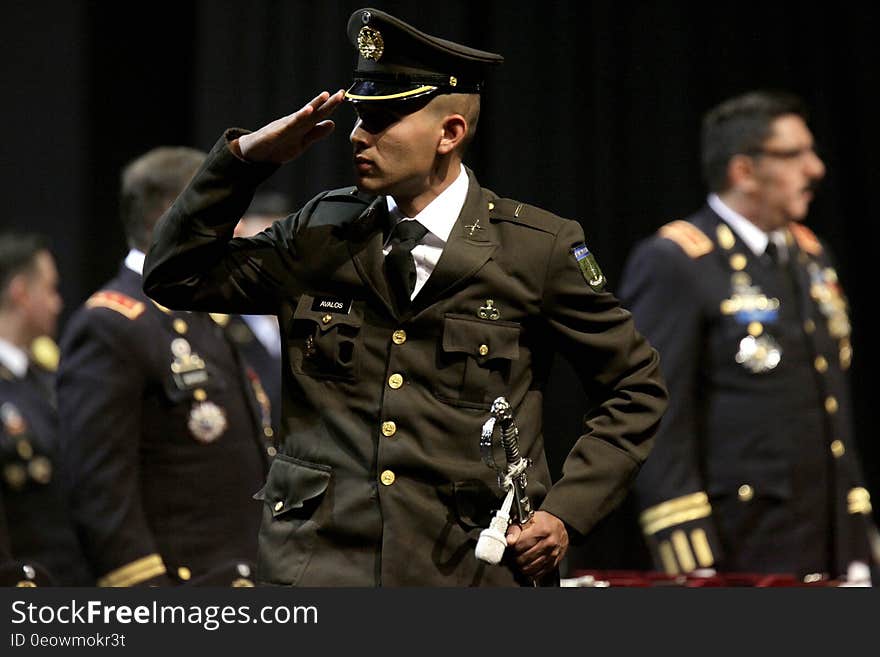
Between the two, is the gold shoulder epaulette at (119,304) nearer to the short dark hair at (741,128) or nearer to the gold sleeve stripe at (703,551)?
the gold sleeve stripe at (703,551)

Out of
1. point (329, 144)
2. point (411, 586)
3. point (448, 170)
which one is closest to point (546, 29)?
point (329, 144)

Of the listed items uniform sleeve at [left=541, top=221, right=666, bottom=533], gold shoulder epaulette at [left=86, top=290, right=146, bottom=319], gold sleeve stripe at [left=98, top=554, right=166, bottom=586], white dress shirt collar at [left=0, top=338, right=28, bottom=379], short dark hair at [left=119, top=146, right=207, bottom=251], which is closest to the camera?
uniform sleeve at [left=541, top=221, right=666, bottom=533]

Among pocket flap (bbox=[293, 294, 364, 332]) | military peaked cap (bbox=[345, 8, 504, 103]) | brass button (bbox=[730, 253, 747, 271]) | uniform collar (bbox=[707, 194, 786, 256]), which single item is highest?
military peaked cap (bbox=[345, 8, 504, 103])

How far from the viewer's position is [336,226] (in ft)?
8.70

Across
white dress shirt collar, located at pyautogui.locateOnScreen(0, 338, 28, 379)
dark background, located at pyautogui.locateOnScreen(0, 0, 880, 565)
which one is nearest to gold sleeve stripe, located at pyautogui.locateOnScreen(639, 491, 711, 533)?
dark background, located at pyautogui.locateOnScreen(0, 0, 880, 565)

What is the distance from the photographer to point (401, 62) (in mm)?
2619

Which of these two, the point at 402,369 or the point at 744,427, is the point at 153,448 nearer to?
the point at 402,369

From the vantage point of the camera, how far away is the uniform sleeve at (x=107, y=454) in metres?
3.68

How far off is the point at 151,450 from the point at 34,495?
0.96 m

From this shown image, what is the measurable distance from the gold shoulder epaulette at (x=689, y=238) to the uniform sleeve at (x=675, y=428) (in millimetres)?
27

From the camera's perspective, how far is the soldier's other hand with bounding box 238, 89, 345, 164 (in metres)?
2.52

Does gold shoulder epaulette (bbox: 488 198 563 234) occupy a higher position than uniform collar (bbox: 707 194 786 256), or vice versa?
gold shoulder epaulette (bbox: 488 198 563 234)

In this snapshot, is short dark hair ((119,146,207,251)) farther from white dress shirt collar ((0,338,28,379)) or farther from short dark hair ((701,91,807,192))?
short dark hair ((701,91,807,192))

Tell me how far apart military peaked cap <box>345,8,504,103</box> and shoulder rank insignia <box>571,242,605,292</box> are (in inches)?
12.9
